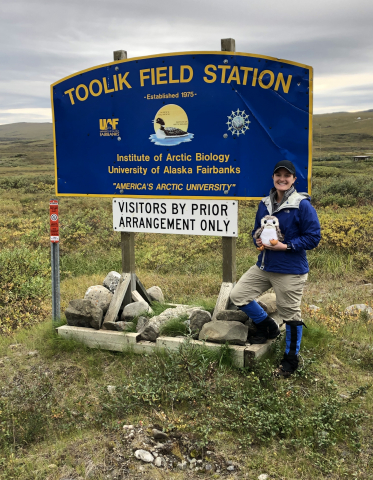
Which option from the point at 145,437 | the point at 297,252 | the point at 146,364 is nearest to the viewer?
the point at 145,437

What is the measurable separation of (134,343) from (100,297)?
107 cm

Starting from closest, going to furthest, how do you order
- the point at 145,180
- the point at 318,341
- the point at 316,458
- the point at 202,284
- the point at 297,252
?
1. the point at 316,458
2. the point at 297,252
3. the point at 318,341
4. the point at 145,180
5. the point at 202,284

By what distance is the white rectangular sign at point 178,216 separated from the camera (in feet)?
16.7

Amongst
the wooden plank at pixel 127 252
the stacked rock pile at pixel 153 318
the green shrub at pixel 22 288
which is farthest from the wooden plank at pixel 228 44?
the green shrub at pixel 22 288

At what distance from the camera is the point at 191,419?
12.0ft

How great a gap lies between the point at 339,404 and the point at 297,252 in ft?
4.61

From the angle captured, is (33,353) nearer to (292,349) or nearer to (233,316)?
(233,316)

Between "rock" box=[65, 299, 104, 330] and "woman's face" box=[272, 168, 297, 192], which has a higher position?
"woman's face" box=[272, 168, 297, 192]

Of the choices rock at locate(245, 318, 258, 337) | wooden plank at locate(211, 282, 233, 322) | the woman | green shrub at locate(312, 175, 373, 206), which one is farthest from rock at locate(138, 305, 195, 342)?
green shrub at locate(312, 175, 373, 206)

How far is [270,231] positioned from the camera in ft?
13.5

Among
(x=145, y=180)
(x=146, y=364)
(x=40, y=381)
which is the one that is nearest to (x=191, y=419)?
(x=146, y=364)

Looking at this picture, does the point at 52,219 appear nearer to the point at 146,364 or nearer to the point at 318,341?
Result: the point at 146,364

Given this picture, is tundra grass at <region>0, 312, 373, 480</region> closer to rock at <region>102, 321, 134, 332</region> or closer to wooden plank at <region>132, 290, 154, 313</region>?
rock at <region>102, 321, 134, 332</region>

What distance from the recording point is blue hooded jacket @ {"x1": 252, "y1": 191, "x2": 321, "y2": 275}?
4.04 m
